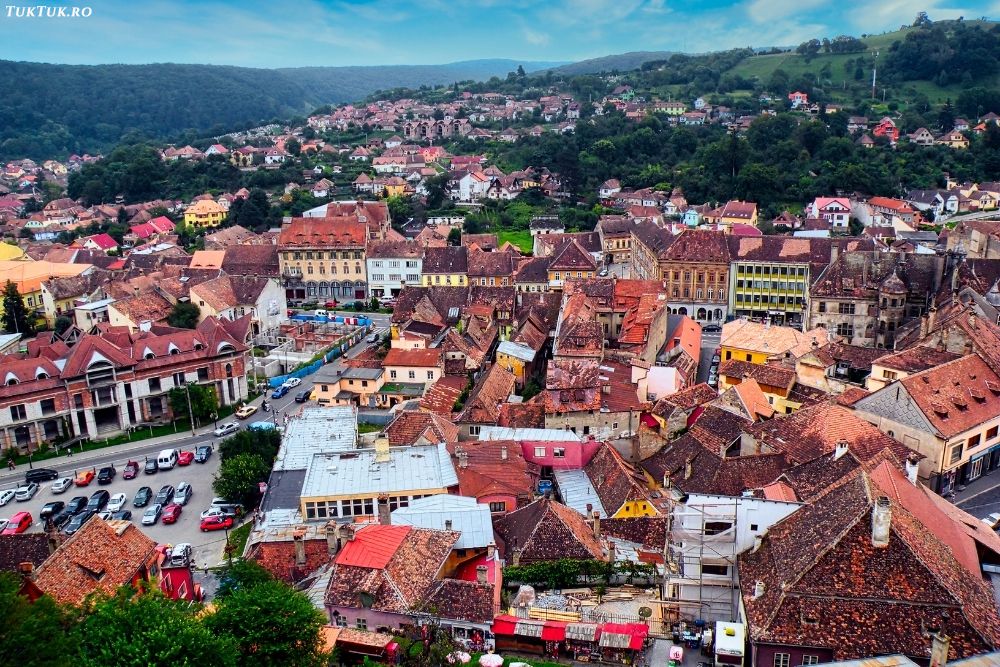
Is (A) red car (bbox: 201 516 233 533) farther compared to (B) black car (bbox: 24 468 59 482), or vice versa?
(B) black car (bbox: 24 468 59 482)

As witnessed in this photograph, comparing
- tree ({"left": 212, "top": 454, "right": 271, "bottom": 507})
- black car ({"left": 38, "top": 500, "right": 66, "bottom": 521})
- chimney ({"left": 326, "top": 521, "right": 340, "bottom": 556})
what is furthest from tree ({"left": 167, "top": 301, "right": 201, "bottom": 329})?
chimney ({"left": 326, "top": 521, "right": 340, "bottom": 556})

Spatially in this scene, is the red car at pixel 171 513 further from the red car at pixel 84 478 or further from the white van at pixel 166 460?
the red car at pixel 84 478

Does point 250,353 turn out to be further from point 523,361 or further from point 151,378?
point 523,361

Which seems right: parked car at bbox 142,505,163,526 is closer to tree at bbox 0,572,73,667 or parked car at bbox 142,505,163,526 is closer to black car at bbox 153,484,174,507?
black car at bbox 153,484,174,507

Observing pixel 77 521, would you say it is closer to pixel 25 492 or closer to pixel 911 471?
pixel 25 492

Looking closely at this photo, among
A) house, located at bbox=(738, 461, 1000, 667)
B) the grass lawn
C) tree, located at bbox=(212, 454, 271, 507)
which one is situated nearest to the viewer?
house, located at bbox=(738, 461, 1000, 667)

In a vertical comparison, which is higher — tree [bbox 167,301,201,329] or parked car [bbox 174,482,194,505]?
tree [bbox 167,301,201,329]
